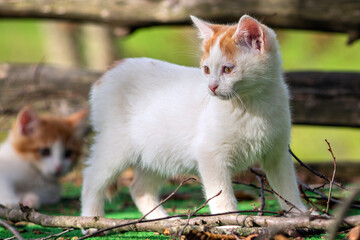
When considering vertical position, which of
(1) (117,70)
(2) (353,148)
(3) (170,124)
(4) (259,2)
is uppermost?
(4) (259,2)

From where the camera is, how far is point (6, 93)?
4477 millimetres

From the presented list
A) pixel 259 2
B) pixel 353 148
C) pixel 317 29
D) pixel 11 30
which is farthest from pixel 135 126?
pixel 11 30

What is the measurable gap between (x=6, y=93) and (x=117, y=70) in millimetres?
2011

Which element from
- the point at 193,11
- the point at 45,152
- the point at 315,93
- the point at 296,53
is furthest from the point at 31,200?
the point at 296,53

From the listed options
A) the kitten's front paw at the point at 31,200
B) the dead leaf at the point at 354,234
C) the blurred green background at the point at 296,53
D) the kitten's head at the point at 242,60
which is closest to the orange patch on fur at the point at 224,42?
the kitten's head at the point at 242,60

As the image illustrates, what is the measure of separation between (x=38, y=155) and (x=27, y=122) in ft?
0.97

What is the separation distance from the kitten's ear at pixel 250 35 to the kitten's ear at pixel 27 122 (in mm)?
2326

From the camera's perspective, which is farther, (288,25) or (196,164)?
(288,25)

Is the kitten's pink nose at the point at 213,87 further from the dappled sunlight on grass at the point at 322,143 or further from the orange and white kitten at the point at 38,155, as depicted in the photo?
the dappled sunlight on grass at the point at 322,143

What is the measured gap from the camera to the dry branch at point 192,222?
5.90ft

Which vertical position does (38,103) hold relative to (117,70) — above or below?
below

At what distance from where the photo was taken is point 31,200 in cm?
362

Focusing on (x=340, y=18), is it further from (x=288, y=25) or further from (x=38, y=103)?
(x=38, y=103)

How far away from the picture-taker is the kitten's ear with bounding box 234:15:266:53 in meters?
2.20
